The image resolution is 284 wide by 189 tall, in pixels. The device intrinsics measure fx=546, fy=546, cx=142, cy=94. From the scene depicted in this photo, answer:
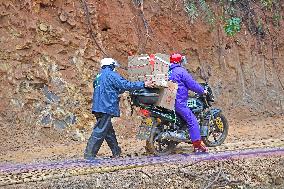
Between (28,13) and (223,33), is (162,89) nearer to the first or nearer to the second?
(28,13)

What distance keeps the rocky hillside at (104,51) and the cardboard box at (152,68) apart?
4.03 m

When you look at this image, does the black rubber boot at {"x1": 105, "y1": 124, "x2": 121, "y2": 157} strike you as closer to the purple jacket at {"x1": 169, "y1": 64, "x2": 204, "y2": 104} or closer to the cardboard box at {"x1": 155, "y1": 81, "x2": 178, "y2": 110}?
the cardboard box at {"x1": 155, "y1": 81, "x2": 178, "y2": 110}

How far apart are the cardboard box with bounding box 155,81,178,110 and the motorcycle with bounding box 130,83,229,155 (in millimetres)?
86

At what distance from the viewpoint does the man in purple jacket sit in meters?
9.00

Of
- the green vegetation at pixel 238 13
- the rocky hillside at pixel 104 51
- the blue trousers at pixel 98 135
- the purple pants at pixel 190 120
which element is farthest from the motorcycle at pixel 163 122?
the green vegetation at pixel 238 13

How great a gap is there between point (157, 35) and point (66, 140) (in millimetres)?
4358

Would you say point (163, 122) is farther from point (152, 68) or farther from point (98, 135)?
point (98, 135)

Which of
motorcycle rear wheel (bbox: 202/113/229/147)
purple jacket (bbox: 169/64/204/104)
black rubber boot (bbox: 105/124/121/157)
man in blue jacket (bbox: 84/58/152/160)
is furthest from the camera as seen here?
motorcycle rear wheel (bbox: 202/113/229/147)

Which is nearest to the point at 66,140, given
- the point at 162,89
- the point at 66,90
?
the point at 66,90

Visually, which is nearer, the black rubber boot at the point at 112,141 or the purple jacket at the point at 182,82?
the purple jacket at the point at 182,82

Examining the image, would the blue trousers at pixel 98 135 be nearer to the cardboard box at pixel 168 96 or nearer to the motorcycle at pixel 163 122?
the motorcycle at pixel 163 122

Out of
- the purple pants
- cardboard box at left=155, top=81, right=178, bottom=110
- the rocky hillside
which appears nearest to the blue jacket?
cardboard box at left=155, top=81, right=178, bottom=110

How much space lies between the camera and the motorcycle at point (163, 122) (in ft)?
29.1

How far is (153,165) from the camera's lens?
24.8 feet
